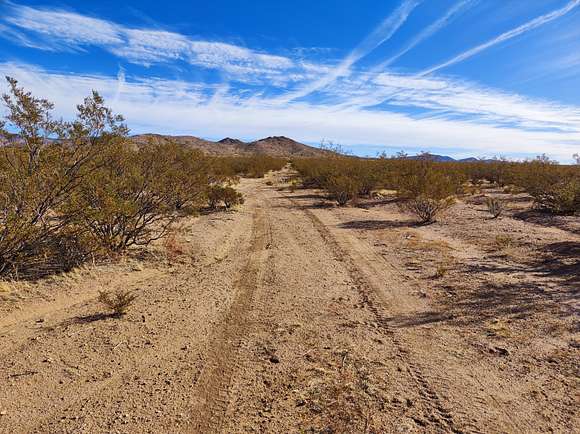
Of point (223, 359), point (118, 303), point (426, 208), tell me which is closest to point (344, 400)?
point (223, 359)

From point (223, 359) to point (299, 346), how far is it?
1.02 metres

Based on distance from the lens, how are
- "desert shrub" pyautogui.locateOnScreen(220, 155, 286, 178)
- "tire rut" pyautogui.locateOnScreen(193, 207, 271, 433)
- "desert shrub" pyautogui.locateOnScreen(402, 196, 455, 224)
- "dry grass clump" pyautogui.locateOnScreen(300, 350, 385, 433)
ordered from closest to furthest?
"dry grass clump" pyautogui.locateOnScreen(300, 350, 385, 433), "tire rut" pyautogui.locateOnScreen(193, 207, 271, 433), "desert shrub" pyautogui.locateOnScreen(402, 196, 455, 224), "desert shrub" pyautogui.locateOnScreen(220, 155, 286, 178)

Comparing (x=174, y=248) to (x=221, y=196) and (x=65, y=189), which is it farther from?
(x=221, y=196)

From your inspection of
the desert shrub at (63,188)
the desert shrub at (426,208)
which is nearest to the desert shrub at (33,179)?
the desert shrub at (63,188)

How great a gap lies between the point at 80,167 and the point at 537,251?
10866 millimetres

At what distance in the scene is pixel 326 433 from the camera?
3.75 metres

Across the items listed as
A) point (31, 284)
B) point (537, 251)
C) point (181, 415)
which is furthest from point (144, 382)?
point (537, 251)

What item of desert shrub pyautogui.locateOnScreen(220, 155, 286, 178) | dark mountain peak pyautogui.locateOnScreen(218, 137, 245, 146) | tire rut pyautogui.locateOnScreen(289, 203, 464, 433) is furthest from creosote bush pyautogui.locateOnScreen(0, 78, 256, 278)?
dark mountain peak pyautogui.locateOnScreen(218, 137, 245, 146)

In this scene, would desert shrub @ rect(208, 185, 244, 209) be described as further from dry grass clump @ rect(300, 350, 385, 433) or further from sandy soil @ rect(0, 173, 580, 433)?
dry grass clump @ rect(300, 350, 385, 433)

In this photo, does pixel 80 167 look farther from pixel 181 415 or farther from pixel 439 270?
pixel 439 270

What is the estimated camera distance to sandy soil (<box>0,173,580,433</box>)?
400 cm

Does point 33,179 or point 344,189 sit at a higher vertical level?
point 33,179

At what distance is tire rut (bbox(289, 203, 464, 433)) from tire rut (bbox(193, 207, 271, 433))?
198cm

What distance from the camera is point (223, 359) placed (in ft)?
16.7
